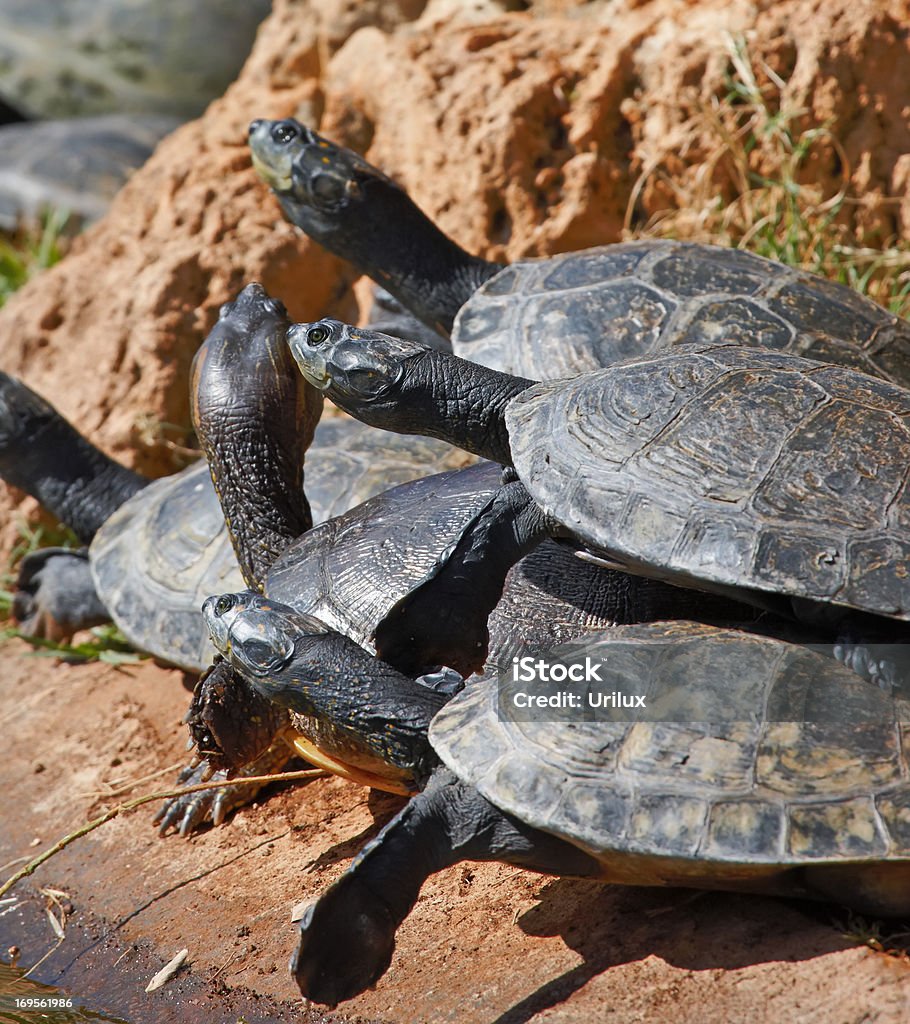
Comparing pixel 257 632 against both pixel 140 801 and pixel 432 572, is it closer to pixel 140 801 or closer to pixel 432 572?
pixel 432 572

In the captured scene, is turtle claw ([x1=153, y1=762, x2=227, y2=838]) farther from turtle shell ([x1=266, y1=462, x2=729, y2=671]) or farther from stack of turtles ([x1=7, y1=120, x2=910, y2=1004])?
turtle shell ([x1=266, y1=462, x2=729, y2=671])

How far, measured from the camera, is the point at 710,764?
2145 mm

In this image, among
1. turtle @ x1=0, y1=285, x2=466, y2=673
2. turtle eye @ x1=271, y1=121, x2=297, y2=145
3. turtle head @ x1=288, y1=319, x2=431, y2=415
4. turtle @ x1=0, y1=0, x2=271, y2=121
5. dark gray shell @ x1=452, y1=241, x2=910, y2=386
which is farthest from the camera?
turtle @ x1=0, y1=0, x2=271, y2=121

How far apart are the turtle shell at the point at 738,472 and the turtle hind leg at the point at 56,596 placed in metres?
2.49

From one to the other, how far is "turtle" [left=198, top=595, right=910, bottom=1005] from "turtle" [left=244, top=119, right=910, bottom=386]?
135cm

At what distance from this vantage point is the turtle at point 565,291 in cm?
348

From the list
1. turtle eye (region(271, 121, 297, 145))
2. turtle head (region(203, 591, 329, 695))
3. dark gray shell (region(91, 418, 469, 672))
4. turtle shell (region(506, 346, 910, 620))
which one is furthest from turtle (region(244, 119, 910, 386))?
turtle head (region(203, 591, 329, 695))

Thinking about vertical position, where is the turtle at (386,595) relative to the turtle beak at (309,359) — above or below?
below

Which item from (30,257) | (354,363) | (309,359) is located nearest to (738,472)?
(354,363)

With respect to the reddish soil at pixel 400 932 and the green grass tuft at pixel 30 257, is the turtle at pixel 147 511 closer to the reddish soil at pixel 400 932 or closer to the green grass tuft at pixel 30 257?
the reddish soil at pixel 400 932

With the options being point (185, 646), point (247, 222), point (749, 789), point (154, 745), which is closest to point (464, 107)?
point (247, 222)

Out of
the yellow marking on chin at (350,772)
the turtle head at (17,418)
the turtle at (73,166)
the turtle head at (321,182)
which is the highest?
the turtle head at (321,182)

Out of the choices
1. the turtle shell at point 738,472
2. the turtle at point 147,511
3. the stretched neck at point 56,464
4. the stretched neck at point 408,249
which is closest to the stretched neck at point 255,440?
the turtle at point 147,511

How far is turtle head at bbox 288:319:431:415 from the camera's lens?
2.93 m
